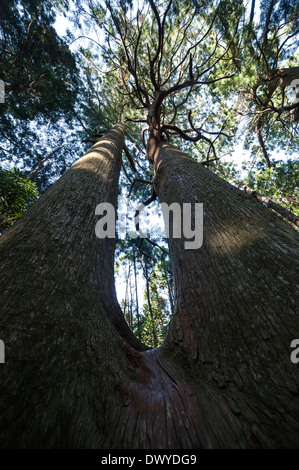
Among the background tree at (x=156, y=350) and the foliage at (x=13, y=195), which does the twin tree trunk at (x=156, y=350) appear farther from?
the foliage at (x=13, y=195)

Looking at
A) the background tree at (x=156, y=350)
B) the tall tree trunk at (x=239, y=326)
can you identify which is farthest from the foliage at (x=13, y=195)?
the tall tree trunk at (x=239, y=326)

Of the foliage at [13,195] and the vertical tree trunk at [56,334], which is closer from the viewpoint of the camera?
the vertical tree trunk at [56,334]

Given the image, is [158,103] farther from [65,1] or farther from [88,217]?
[65,1]

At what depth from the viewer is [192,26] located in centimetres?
519

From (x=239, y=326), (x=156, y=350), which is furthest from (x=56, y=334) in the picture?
(x=239, y=326)

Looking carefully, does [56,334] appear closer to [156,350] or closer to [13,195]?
[156,350]

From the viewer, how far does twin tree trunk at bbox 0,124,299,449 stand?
1.84 ft

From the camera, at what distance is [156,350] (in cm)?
99

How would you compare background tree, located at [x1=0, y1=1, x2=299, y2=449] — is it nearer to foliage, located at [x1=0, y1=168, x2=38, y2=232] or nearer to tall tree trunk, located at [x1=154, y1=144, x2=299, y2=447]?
tall tree trunk, located at [x1=154, y1=144, x2=299, y2=447]

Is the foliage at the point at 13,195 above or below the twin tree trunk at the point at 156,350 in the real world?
above

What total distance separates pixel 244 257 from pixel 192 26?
6.87 meters

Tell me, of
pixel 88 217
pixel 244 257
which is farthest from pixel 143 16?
pixel 244 257

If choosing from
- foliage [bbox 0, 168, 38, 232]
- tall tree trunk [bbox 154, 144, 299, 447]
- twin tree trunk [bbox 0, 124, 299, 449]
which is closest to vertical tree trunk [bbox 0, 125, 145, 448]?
twin tree trunk [bbox 0, 124, 299, 449]

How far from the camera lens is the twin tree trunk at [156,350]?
56 centimetres
